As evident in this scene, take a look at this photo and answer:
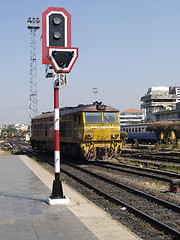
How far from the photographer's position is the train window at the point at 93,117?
19656mm

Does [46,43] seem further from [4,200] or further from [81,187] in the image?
[81,187]

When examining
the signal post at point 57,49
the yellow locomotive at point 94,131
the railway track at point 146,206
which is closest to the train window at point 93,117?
the yellow locomotive at point 94,131

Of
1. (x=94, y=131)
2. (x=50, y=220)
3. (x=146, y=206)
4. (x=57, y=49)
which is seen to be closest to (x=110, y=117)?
(x=94, y=131)

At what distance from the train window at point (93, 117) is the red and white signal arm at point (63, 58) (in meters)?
10.9

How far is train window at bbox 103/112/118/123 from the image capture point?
20.3 meters

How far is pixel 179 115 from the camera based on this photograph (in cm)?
8575

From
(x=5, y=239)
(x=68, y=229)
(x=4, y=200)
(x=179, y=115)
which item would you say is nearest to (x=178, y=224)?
(x=68, y=229)

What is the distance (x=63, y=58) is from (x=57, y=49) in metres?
0.28

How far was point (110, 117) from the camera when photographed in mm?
20453

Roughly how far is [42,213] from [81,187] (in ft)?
17.0

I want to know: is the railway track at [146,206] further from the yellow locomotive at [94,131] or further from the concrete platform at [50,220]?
the yellow locomotive at [94,131]

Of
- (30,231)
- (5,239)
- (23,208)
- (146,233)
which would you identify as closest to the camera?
(5,239)

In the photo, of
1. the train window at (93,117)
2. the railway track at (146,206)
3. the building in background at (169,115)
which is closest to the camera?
the railway track at (146,206)

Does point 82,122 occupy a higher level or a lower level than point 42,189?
higher
